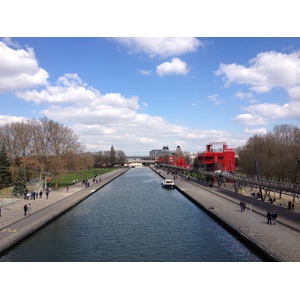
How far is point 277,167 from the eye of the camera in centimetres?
4722

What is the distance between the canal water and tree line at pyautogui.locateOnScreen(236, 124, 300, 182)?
16.1 m

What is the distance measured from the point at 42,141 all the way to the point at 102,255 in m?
39.5

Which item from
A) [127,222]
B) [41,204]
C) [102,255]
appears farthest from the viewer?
[41,204]

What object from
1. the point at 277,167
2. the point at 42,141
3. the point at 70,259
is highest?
the point at 42,141

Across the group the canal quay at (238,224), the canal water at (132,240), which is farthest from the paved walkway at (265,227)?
the canal water at (132,240)

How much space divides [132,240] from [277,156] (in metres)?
38.7

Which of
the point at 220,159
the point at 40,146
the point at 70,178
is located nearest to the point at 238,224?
the point at 40,146

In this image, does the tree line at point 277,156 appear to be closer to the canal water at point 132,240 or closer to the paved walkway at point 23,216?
the canal water at point 132,240

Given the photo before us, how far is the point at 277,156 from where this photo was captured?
52.8 metres

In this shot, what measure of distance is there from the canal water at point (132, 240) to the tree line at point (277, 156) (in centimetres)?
1612

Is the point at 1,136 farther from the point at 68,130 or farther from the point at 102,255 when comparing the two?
the point at 102,255

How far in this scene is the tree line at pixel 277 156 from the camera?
44969 mm

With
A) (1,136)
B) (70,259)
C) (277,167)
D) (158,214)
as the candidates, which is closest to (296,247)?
(70,259)

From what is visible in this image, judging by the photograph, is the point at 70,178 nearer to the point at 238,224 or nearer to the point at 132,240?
the point at 132,240
